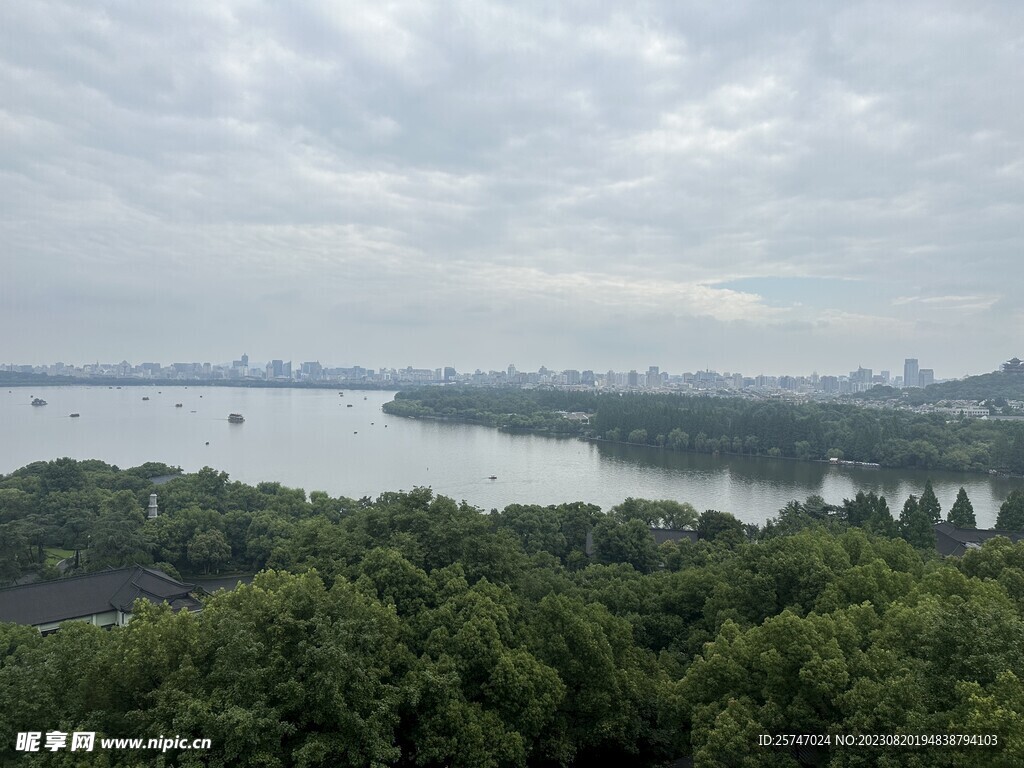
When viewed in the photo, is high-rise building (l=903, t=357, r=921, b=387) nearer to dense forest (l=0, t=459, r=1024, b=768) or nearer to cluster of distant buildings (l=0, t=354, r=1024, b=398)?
cluster of distant buildings (l=0, t=354, r=1024, b=398)

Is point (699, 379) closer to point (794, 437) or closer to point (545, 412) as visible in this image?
point (545, 412)

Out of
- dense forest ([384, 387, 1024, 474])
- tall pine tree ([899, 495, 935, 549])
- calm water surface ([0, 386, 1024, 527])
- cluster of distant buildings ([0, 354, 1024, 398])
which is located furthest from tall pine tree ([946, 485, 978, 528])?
cluster of distant buildings ([0, 354, 1024, 398])

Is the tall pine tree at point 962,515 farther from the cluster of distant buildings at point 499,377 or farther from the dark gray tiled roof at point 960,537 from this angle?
the cluster of distant buildings at point 499,377

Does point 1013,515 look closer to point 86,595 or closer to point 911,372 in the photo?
point 86,595

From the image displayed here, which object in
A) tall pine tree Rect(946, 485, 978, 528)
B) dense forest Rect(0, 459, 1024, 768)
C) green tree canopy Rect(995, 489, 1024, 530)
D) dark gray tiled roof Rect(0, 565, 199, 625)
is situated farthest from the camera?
tall pine tree Rect(946, 485, 978, 528)

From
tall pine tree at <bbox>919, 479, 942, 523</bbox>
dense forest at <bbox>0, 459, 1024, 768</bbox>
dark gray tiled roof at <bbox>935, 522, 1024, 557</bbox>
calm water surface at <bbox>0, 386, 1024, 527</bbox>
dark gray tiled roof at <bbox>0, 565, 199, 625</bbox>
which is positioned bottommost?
calm water surface at <bbox>0, 386, 1024, 527</bbox>

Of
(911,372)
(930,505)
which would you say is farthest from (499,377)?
(930,505)

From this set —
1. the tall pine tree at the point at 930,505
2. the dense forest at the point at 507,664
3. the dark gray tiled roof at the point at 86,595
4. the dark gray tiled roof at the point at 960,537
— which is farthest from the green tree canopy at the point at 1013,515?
the dark gray tiled roof at the point at 86,595

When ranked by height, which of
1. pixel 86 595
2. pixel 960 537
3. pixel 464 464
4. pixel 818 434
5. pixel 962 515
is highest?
pixel 818 434
